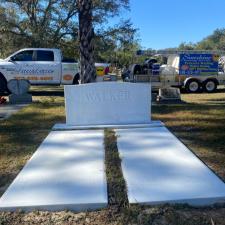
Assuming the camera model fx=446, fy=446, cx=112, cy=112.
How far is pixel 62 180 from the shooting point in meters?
4.94

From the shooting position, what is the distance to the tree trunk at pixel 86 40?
1061cm

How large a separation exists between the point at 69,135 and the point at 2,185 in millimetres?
2651

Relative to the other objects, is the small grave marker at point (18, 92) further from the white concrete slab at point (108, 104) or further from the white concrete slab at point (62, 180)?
the white concrete slab at point (62, 180)

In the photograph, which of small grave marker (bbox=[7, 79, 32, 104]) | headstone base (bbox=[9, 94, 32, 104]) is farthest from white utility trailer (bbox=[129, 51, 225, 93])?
headstone base (bbox=[9, 94, 32, 104])

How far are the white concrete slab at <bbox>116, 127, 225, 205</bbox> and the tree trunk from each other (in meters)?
4.41

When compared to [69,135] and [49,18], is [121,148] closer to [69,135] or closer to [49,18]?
[69,135]

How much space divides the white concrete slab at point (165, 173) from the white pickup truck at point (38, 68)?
11.8 meters

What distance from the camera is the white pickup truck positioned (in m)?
18.1

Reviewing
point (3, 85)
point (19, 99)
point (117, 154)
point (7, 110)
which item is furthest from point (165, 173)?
point (3, 85)

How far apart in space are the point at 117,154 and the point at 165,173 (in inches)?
43.9

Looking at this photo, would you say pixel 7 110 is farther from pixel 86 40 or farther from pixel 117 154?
pixel 117 154

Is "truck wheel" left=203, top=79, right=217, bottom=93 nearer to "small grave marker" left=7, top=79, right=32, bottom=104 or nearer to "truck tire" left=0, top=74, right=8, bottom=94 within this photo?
"truck tire" left=0, top=74, right=8, bottom=94

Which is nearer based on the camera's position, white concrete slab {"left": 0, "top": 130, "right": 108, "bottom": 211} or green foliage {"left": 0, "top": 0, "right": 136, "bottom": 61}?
white concrete slab {"left": 0, "top": 130, "right": 108, "bottom": 211}

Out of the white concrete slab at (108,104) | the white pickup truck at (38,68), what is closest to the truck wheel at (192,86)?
the white pickup truck at (38,68)
